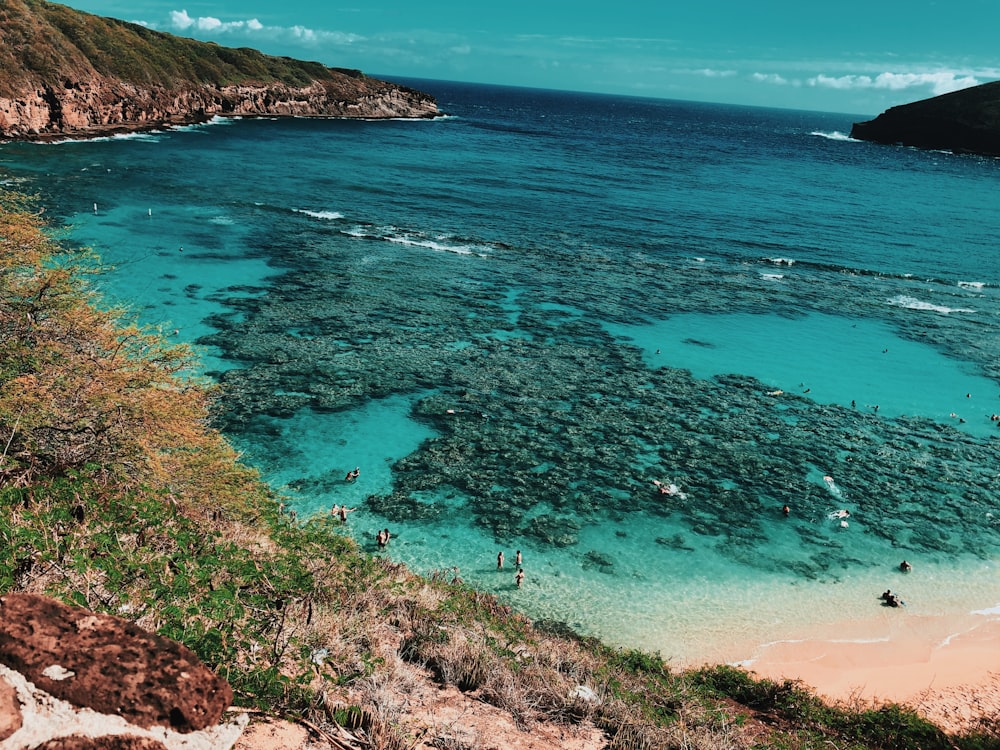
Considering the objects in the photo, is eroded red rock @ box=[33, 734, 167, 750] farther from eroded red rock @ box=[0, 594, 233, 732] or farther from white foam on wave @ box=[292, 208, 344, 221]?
white foam on wave @ box=[292, 208, 344, 221]

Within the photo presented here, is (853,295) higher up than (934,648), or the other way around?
(853,295)

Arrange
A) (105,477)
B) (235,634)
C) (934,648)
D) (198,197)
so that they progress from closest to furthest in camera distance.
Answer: (235,634) → (105,477) → (934,648) → (198,197)

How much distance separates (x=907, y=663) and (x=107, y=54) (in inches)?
5031

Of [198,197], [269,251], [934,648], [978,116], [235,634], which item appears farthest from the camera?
[978,116]

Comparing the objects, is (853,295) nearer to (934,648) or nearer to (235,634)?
(934,648)

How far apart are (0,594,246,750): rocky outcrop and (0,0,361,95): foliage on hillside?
9912cm

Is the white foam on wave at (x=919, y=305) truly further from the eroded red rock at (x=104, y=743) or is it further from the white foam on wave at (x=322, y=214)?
the eroded red rock at (x=104, y=743)

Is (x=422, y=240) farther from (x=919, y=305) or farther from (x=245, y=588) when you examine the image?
(x=245, y=588)

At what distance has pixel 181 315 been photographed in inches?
1511

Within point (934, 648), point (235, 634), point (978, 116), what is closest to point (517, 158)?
point (934, 648)

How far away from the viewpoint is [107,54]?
10344 centimetres

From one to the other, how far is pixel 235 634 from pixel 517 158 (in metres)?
115

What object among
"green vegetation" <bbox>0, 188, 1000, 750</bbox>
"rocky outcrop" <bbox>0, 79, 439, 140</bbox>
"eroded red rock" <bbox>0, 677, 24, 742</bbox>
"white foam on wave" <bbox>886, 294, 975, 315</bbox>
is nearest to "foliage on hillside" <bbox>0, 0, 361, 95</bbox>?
"rocky outcrop" <bbox>0, 79, 439, 140</bbox>

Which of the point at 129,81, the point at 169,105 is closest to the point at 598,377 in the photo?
the point at 129,81
